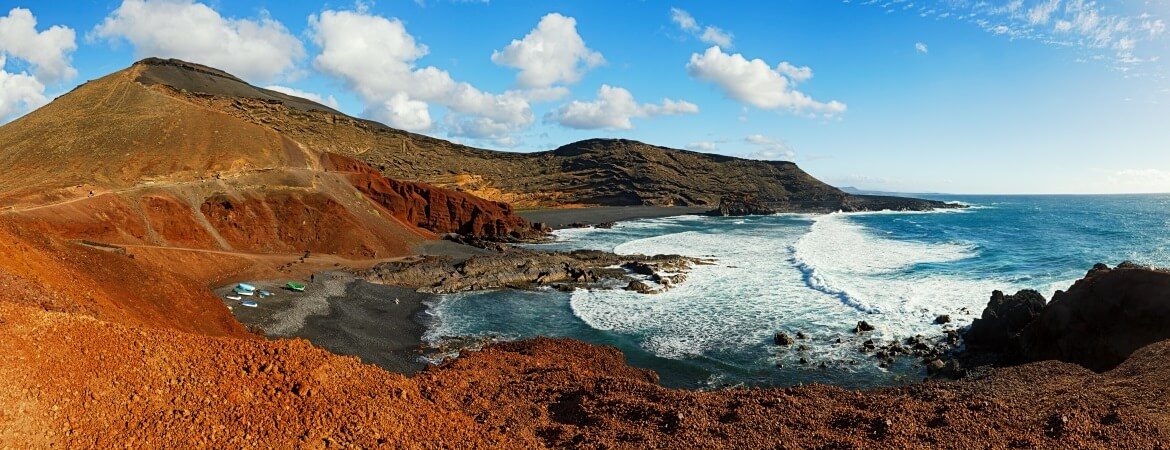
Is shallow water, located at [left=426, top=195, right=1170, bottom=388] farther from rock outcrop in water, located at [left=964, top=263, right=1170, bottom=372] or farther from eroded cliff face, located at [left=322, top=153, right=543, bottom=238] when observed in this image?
eroded cliff face, located at [left=322, top=153, right=543, bottom=238]

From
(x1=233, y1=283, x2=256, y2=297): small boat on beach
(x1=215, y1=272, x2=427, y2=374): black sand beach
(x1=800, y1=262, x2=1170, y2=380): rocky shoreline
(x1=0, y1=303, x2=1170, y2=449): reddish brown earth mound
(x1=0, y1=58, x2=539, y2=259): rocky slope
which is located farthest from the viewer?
(x1=0, y1=58, x2=539, y2=259): rocky slope

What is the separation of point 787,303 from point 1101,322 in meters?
12.6

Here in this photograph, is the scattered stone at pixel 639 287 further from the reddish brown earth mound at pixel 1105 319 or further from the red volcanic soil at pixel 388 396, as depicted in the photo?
the reddish brown earth mound at pixel 1105 319

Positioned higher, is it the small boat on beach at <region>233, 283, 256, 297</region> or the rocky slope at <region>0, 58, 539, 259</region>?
the rocky slope at <region>0, 58, 539, 259</region>

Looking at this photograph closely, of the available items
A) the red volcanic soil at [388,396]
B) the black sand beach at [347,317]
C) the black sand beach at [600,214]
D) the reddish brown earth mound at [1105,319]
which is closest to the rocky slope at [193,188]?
the red volcanic soil at [388,396]

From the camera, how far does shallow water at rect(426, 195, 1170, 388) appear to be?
1909 cm

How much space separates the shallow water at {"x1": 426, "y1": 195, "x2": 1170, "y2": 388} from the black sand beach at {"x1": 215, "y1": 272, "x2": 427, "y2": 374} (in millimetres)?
1678

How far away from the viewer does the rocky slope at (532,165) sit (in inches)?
3418

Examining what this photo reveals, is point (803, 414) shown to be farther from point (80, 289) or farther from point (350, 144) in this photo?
point (350, 144)

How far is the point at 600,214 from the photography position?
291ft

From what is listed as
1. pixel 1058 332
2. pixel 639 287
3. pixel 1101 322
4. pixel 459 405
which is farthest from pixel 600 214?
pixel 459 405

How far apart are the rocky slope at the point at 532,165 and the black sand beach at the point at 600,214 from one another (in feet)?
20.2

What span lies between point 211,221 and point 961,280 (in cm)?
4263

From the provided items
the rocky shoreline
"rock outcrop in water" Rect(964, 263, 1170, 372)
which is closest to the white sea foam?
the rocky shoreline
